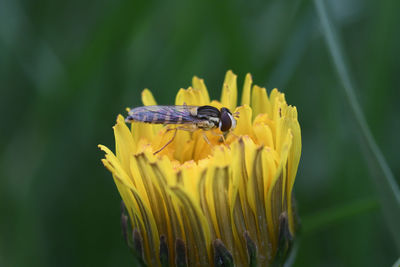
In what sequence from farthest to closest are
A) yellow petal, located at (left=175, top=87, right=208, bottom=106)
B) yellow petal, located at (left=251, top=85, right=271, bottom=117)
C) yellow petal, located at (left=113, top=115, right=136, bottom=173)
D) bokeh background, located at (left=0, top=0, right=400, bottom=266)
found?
1. bokeh background, located at (left=0, top=0, right=400, bottom=266)
2. yellow petal, located at (left=175, top=87, right=208, bottom=106)
3. yellow petal, located at (left=251, top=85, right=271, bottom=117)
4. yellow petal, located at (left=113, top=115, right=136, bottom=173)

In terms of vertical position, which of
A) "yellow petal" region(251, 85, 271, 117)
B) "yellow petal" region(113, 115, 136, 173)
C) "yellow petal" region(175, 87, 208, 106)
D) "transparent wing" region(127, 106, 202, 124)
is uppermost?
"yellow petal" region(175, 87, 208, 106)

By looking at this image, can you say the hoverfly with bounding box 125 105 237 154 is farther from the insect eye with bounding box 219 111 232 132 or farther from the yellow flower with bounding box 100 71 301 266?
the yellow flower with bounding box 100 71 301 266

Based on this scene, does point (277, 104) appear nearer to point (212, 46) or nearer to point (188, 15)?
point (188, 15)

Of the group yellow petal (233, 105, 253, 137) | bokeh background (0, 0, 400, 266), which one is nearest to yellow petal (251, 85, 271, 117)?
→ yellow petal (233, 105, 253, 137)

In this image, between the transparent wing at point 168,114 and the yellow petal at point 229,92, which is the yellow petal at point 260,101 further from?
the transparent wing at point 168,114

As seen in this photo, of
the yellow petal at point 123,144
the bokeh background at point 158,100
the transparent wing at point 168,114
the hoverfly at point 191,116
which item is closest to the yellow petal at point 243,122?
the hoverfly at point 191,116

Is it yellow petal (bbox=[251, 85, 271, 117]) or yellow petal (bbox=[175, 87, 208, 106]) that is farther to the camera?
yellow petal (bbox=[175, 87, 208, 106])

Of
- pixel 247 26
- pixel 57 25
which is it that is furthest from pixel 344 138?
pixel 57 25

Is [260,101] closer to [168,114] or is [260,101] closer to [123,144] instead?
[168,114]
